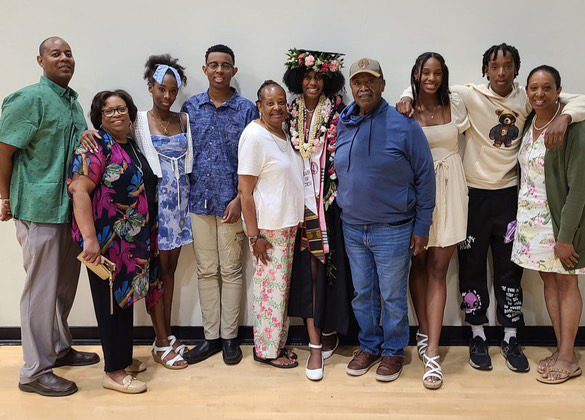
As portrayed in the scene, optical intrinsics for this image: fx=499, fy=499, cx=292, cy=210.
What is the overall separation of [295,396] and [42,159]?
178cm

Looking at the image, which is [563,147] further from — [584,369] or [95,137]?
[95,137]

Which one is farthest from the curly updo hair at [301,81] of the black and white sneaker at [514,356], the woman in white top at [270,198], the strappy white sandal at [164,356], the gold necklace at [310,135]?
the black and white sneaker at [514,356]

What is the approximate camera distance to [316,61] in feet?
8.92

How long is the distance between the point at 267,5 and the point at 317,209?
4.27ft

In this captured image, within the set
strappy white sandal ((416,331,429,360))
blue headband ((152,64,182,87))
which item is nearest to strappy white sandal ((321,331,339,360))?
strappy white sandal ((416,331,429,360))

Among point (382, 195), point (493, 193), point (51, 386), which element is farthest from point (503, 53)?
point (51, 386)

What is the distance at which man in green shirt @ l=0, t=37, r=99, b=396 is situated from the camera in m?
2.49

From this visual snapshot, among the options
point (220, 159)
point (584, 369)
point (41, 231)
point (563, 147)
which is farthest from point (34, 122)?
point (584, 369)

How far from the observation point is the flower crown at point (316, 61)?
2711 mm

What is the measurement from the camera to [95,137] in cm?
246

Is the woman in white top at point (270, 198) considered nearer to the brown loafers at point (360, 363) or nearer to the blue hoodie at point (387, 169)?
the blue hoodie at point (387, 169)

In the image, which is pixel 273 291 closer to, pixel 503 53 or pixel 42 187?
pixel 42 187

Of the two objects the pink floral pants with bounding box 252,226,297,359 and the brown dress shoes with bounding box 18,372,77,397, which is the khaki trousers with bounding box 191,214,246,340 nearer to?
the pink floral pants with bounding box 252,226,297,359

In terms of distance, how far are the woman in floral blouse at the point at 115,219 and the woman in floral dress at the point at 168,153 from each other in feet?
0.27
